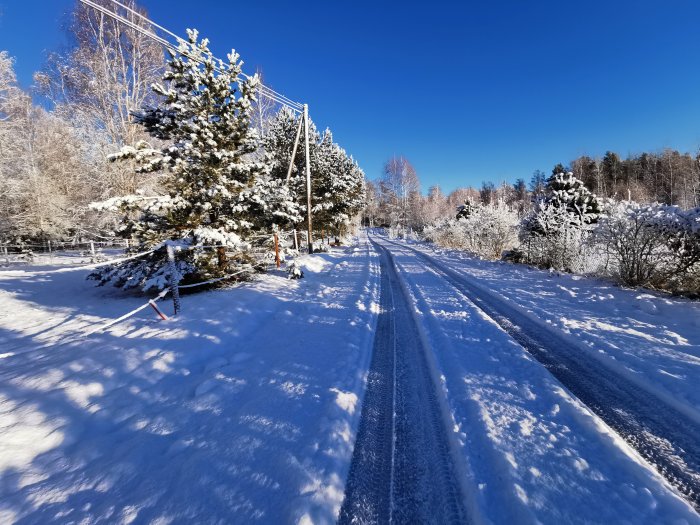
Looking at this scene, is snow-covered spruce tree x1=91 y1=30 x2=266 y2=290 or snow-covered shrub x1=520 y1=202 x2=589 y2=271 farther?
snow-covered shrub x1=520 y1=202 x2=589 y2=271

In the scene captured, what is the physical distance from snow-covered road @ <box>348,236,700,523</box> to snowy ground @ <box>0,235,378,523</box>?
48 centimetres

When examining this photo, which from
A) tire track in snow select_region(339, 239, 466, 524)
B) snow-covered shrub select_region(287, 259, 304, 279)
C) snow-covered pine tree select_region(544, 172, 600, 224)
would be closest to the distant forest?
snow-covered pine tree select_region(544, 172, 600, 224)

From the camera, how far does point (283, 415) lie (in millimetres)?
2807

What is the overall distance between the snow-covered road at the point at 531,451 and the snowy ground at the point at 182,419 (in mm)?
481

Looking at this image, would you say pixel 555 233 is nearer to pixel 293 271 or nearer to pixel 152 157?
pixel 293 271

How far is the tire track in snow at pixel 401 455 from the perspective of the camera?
1.94 m

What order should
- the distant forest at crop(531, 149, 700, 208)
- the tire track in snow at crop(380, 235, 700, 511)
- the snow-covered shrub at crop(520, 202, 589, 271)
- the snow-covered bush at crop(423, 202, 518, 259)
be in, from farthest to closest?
the distant forest at crop(531, 149, 700, 208), the snow-covered bush at crop(423, 202, 518, 259), the snow-covered shrub at crop(520, 202, 589, 271), the tire track in snow at crop(380, 235, 700, 511)

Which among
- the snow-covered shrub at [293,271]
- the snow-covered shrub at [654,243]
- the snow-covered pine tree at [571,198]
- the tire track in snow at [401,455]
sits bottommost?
the tire track in snow at [401,455]

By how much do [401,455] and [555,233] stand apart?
11979mm

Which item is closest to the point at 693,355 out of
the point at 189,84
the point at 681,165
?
the point at 189,84

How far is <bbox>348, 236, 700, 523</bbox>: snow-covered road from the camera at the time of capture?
1855mm

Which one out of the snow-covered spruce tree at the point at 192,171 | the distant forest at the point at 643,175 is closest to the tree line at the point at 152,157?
the snow-covered spruce tree at the point at 192,171

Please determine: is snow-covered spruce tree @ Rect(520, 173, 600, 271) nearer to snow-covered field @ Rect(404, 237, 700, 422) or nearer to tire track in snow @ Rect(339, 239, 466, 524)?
snow-covered field @ Rect(404, 237, 700, 422)

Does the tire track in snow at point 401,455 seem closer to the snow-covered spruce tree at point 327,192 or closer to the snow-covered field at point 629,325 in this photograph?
the snow-covered field at point 629,325
